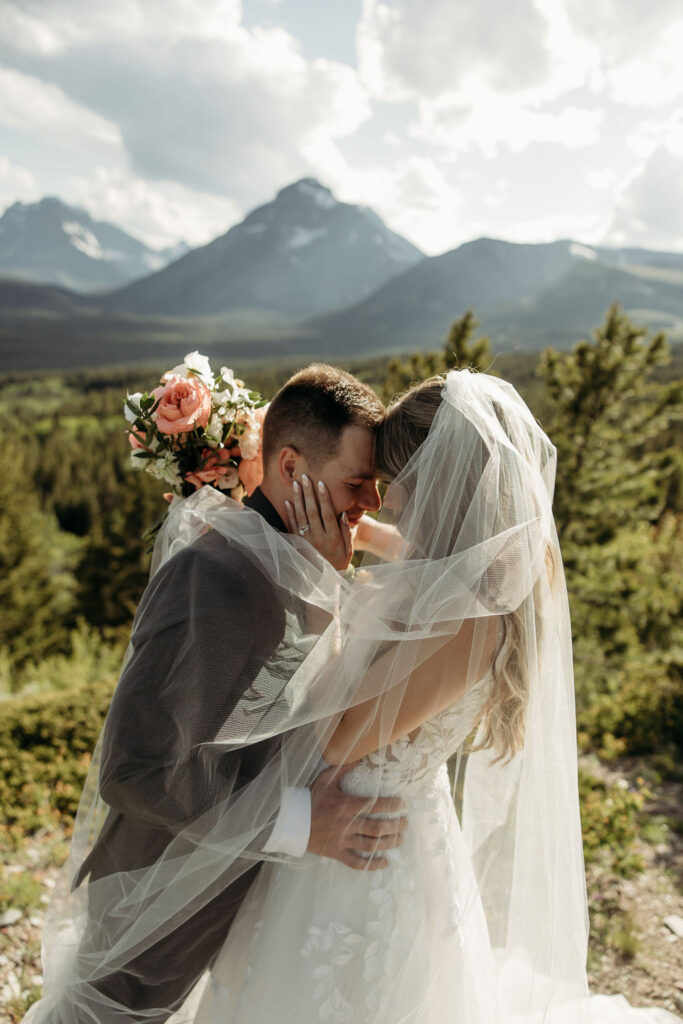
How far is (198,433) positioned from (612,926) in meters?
4.31

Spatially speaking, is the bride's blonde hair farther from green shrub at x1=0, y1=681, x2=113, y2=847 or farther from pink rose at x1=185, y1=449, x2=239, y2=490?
green shrub at x1=0, y1=681, x2=113, y2=847

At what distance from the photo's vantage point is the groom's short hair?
2445 millimetres

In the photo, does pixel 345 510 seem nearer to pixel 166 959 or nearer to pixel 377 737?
pixel 377 737

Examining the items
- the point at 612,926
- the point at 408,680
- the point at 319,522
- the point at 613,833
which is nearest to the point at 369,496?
the point at 319,522

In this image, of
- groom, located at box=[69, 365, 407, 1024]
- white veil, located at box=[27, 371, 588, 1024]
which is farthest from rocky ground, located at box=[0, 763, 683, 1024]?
groom, located at box=[69, 365, 407, 1024]

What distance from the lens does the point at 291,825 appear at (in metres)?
2.21

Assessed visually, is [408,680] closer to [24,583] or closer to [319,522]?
[319,522]

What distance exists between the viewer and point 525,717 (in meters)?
2.49

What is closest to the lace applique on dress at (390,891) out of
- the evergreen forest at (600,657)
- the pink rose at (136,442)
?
the evergreen forest at (600,657)

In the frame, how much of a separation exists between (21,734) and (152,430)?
548 cm

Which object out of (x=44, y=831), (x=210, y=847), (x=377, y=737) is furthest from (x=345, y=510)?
(x=44, y=831)

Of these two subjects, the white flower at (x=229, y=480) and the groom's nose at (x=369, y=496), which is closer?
the groom's nose at (x=369, y=496)

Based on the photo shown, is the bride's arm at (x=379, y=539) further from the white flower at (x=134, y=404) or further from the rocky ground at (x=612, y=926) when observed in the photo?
the rocky ground at (x=612, y=926)

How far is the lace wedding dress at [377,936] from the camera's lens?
223 centimetres
